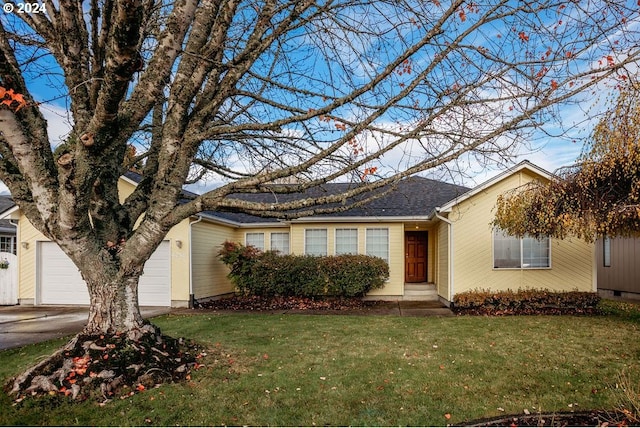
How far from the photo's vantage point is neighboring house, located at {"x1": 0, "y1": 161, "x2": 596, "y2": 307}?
12.0 m

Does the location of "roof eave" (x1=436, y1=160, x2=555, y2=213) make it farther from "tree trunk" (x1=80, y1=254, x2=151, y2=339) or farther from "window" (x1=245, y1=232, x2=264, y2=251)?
"tree trunk" (x1=80, y1=254, x2=151, y2=339)

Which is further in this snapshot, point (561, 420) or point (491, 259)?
point (491, 259)

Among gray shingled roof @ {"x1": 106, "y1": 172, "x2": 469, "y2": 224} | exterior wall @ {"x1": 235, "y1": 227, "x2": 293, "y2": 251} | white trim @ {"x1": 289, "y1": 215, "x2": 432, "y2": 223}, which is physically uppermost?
gray shingled roof @ {"x1": 106, "y1": 172, "x2": 469, "y2": 224}

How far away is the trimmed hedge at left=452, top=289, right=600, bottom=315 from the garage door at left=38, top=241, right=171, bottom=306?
352 inches

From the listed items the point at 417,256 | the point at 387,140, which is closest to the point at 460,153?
the point at 387,140

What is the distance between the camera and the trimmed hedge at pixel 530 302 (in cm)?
1128

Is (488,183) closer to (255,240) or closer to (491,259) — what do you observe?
(491,259)

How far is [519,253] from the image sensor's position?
39.8 feet

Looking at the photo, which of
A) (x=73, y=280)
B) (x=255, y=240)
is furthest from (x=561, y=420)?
(x=73, y=280)

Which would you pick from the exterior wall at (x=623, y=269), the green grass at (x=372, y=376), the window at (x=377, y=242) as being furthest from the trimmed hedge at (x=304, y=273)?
the exterior wall at (x=623, y=269)

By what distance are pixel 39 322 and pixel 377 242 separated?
10.1 metres

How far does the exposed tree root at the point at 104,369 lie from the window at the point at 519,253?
9621mm

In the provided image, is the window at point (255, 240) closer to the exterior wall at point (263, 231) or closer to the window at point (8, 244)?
the exterior wall at point (263, 231)

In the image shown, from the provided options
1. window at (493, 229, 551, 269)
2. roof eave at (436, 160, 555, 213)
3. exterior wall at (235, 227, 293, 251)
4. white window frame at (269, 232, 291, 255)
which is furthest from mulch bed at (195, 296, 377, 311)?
window at (493, 229, 551, 269)
